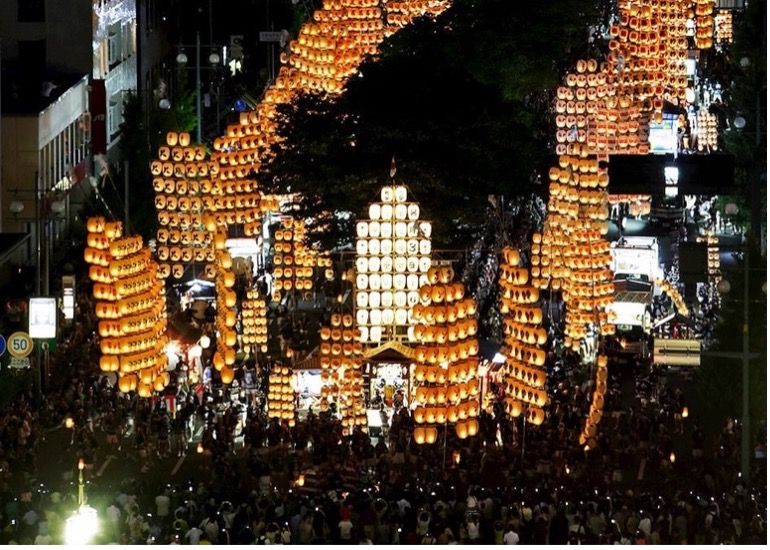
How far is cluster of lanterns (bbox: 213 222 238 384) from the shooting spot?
202ft

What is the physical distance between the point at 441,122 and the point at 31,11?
79.1 ft

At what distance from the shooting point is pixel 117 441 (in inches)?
2286

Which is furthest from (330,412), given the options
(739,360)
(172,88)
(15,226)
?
(172,88)

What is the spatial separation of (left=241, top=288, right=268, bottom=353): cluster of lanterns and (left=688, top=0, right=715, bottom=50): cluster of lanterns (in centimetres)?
2077

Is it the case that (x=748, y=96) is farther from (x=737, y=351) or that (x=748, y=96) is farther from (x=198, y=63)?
(x=737, y=351)

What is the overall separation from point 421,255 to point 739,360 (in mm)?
7812

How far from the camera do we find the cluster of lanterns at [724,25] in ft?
357

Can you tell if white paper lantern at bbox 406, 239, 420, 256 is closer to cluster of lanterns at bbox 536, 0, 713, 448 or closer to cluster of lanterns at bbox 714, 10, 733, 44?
cluster of lanterns at bbox 536, 0, 713, 448

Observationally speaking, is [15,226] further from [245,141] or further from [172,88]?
[172,88]

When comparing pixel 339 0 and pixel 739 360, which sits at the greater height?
pixel 339 0

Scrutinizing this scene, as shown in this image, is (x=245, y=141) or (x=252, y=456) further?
(x=245, y=141)

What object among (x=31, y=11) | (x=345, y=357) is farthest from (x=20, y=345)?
(x=31, y=11)

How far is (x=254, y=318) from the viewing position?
2515 inches

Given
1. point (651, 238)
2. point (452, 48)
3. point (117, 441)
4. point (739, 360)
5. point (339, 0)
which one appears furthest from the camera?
point (651, 238)
